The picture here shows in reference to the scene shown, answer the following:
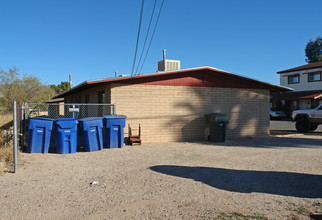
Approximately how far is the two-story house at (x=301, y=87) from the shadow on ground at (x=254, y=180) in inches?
1059

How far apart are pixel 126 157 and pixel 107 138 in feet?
6.10

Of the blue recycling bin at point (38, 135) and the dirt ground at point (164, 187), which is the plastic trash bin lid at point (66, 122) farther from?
the dirt ground at point (164, 187)

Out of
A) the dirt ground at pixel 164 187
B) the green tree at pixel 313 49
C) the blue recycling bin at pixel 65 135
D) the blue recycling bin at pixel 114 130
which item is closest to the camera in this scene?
the dirt ground at pixel 164 187

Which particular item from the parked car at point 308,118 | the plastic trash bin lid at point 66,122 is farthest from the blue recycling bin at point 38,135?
the parked car at point 308,118

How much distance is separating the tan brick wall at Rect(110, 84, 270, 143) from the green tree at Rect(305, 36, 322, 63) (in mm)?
43267

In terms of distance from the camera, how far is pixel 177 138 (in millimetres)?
12391

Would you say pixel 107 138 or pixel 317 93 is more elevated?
pixel 317 93

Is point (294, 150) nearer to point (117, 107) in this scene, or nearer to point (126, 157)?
point (126, 157)

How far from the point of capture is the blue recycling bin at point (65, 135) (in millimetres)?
9180

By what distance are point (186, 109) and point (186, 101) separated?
1.18ft

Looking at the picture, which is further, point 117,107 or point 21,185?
point 117,107

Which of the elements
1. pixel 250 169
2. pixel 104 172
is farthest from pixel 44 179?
pixel 250 169

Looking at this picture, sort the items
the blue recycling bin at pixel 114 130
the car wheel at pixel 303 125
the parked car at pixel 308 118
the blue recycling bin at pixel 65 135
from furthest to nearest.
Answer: the car wheel at pixel 303 125
the parked car at pixel 308 118
the blue recycling bin at pixel 114 130
the blue recycling bin at pixel 65 135

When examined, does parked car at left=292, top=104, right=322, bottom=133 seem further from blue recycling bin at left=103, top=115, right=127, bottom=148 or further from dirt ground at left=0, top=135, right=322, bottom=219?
blue recycling bin at left=103, top=115, right=127, bottom=148
